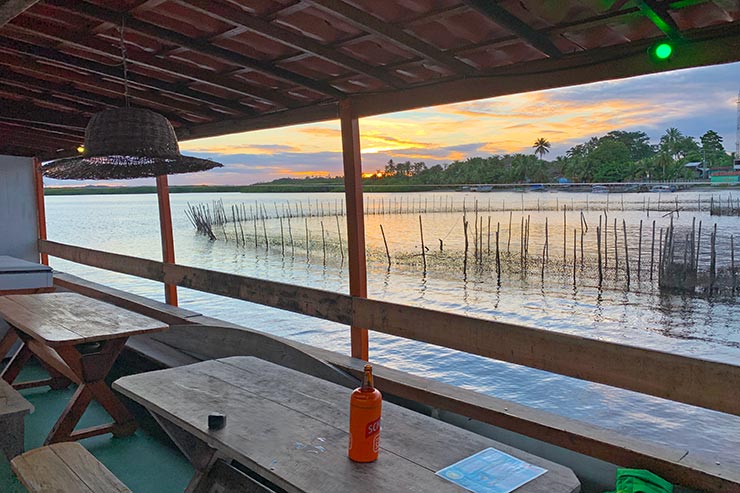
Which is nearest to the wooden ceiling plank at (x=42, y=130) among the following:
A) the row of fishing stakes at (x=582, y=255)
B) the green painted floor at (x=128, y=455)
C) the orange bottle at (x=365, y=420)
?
the green painted floor at (x=128, y=455)

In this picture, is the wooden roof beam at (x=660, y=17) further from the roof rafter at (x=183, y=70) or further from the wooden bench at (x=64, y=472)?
the wooden bench at (x=64, y=472)

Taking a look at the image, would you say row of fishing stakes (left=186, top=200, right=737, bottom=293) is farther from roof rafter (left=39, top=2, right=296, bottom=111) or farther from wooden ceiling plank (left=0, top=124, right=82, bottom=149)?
wooden ceiling plank (left=0, top=124, right=82, bottom=149)

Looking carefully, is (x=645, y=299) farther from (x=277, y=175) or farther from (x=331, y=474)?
(x=331, y=474)

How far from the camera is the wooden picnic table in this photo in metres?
2.77

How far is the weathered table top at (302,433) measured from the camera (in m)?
1.20

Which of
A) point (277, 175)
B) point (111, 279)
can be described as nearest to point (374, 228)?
point (111, 279)

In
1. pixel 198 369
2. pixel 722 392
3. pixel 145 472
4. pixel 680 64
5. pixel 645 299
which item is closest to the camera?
pixel 722 392

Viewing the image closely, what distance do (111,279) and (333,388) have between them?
18.7 metres

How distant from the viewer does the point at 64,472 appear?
1799mm

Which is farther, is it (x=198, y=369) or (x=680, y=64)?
(x=198, y=369)

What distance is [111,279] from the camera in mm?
18219

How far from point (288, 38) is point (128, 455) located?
238 centimetres

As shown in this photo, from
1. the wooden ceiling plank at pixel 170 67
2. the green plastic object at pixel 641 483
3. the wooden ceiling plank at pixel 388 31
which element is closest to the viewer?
the green plastic object at pixel 641 483

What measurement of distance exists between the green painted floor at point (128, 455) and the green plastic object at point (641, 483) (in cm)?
197
